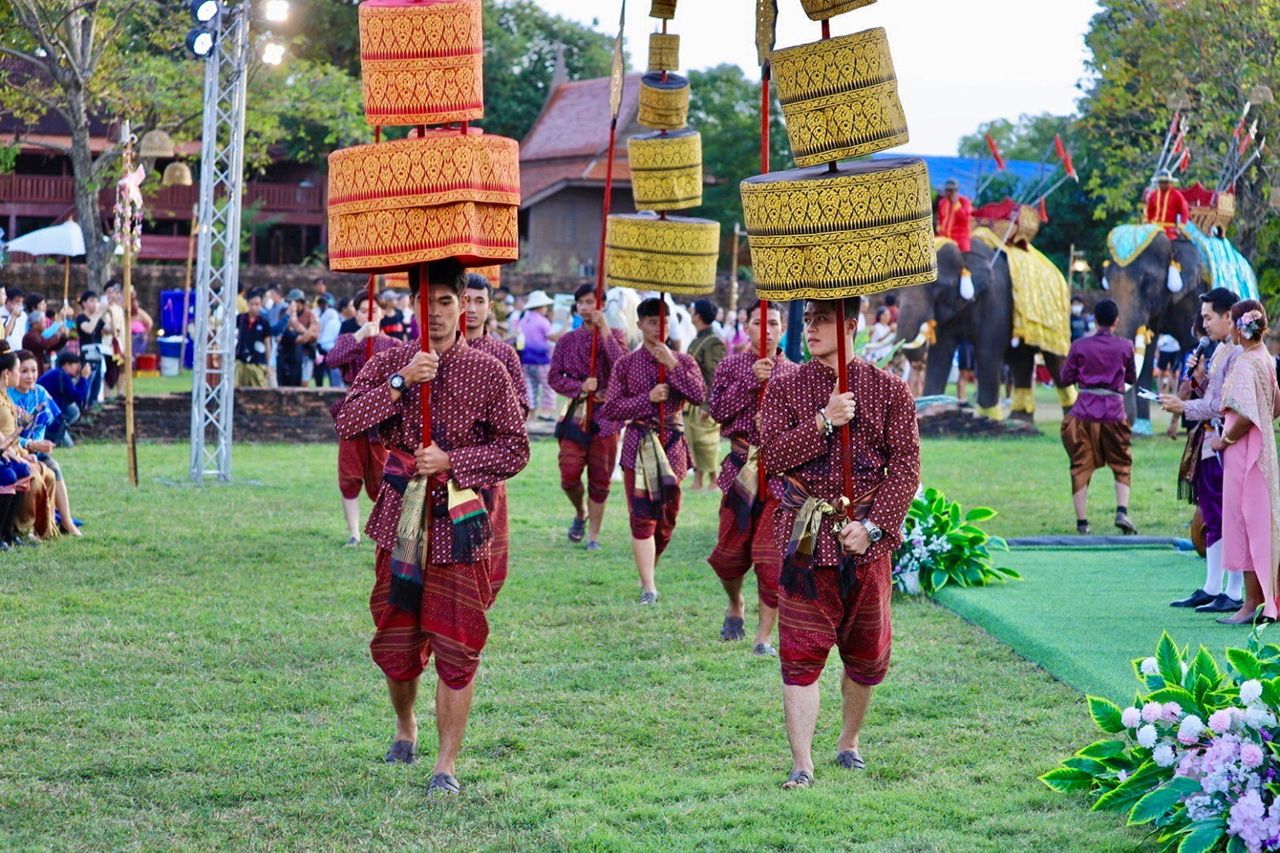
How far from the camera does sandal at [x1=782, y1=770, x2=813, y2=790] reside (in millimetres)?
5859

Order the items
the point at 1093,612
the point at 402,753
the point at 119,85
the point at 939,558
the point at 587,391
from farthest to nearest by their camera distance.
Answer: the point at 119,85 → the point at 587,391 → the point at 939,558 → the point at 1093,612 → the point at 402,753

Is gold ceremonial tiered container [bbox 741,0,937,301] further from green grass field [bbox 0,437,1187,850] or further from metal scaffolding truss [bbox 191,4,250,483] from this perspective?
metal scaffolding truss [bbox 191,4,250,483]

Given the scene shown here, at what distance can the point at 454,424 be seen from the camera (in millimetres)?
5844

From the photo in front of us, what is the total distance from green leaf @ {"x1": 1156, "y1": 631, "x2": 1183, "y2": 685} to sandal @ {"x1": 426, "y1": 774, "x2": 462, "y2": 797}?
2462mm

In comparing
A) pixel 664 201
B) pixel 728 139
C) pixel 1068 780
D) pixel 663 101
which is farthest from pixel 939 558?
pixel 728 139

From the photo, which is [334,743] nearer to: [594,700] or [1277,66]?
[594,700]

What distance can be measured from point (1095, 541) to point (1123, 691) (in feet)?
16.0

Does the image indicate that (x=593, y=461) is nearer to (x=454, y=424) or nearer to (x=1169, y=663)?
(x=454, y=424)

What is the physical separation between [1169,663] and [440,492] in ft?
8.46

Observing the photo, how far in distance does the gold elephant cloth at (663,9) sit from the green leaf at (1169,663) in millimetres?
4803

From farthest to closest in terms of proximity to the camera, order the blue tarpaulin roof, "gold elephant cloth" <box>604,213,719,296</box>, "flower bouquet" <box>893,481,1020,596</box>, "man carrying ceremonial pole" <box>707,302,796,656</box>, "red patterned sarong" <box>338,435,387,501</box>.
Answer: the blue tarpaulin roof, "red patterned sarong" <box>338,435,387,501</box>, "flower bouquet" <box>893,481,1020,596</box>, "gold elephant cloth" <box>604,213,719,296</box>, "man carrying ceremonial pole" <box>707,302,796,656</box>

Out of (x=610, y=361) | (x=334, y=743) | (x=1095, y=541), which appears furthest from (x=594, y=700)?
(x=1095, y=541)

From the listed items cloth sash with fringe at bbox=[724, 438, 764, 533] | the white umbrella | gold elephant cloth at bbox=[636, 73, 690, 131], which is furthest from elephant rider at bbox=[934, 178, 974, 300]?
cloth sash with fringe at bbox=[724, 438, 764, 533]

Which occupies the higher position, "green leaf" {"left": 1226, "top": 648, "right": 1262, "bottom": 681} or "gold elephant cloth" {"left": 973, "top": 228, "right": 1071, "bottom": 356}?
"gold elephant cloth" {"left": 973, "top": 228, "right": 1071, "bottom": 356}
